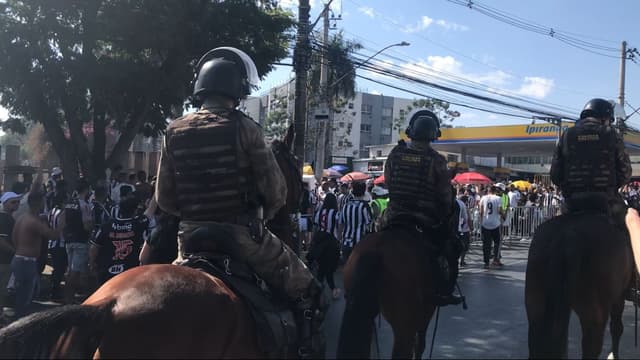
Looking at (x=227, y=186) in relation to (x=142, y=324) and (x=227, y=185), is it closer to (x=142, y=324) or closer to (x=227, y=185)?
(x=227, y=185)

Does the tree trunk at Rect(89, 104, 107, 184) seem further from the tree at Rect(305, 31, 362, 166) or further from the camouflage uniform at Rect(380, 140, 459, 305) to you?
the camouflage uniform at Rect(380, 140, 459, 305)

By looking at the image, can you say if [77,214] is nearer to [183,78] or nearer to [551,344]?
[183,78]

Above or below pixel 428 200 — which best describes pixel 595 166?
above

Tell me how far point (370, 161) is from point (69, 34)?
27.9 meters

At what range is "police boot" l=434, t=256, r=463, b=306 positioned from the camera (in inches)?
175

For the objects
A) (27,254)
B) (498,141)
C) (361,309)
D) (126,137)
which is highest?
(498,141)

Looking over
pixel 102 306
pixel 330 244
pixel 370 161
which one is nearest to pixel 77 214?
pixel 330 244

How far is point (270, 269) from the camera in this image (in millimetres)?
3189

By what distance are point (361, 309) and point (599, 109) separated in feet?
9.82

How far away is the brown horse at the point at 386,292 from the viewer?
3.90 metres

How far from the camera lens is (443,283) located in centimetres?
450

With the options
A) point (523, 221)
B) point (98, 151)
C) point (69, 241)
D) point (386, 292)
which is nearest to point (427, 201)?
point (386, 292)

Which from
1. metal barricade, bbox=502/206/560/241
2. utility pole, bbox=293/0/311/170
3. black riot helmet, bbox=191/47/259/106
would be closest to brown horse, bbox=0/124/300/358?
black riot helmet, bbox=191/47/259/106

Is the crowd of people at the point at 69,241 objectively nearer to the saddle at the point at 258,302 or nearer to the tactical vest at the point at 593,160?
the saddle at the point at 258,302
